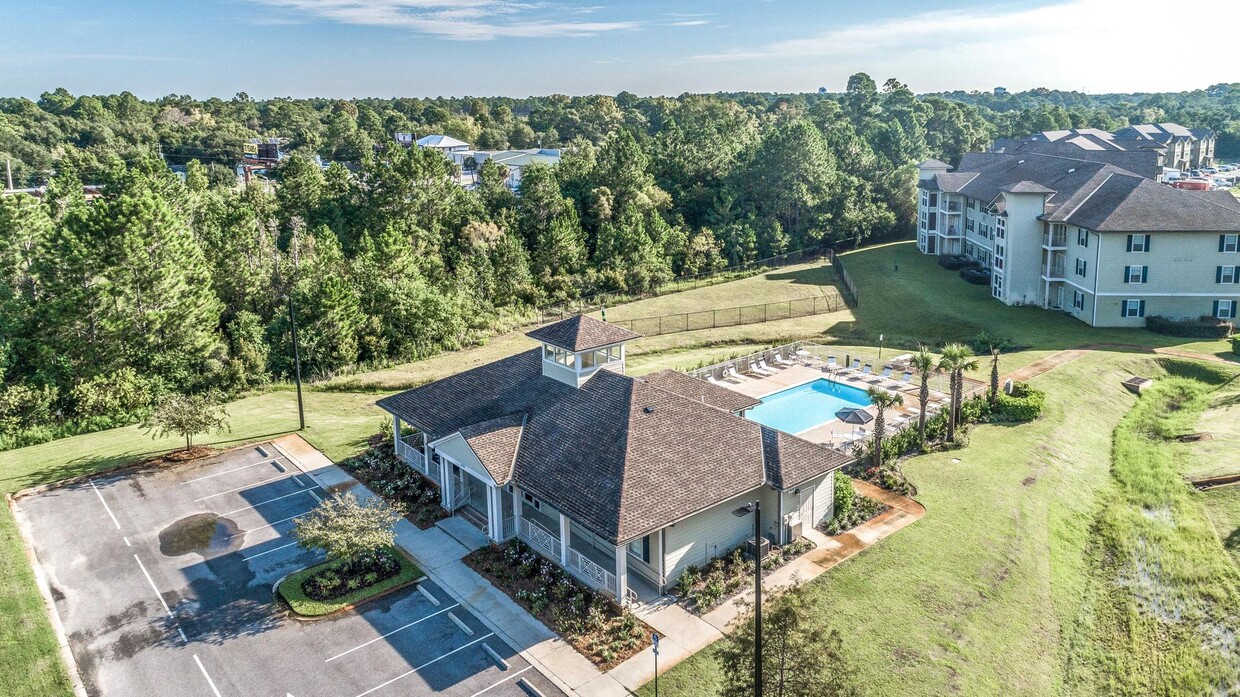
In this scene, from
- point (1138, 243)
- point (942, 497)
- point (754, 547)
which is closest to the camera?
point (754, 547)

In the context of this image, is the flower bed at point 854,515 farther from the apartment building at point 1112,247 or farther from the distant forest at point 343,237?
the apartment building at point 1112,247

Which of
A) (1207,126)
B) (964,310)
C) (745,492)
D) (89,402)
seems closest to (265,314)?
(89,402)

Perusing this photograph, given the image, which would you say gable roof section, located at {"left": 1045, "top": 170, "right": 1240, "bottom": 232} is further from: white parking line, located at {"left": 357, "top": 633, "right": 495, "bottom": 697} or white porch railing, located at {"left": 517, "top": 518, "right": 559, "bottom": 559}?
white parking line, located at {"left": 357, "top": 633, "right": 495, "bottom": 697}

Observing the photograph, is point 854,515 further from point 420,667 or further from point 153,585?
point 153,585

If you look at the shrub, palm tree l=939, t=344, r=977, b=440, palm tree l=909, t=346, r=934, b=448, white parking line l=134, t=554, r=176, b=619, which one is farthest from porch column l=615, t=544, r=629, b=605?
the shrub

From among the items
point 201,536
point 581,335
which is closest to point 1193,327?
point 581,335

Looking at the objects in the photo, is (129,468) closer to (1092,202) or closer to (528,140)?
(1092,202)

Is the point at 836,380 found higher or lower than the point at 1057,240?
lower
